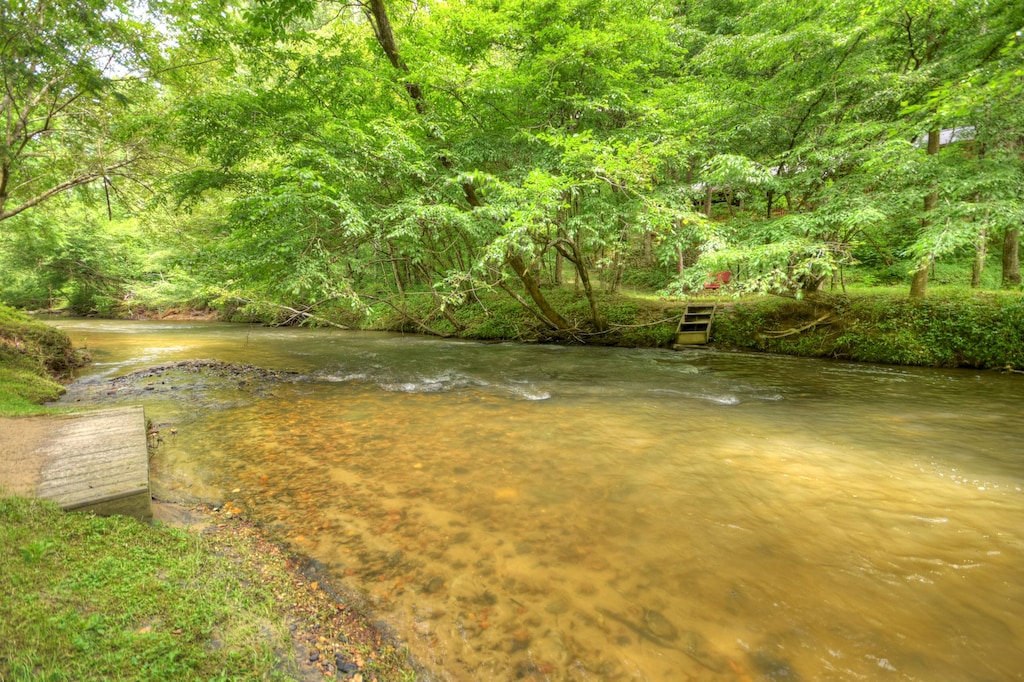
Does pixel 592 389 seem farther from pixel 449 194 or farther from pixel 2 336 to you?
pixel 2 336

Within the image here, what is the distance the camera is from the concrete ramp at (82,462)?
2945 millimetres

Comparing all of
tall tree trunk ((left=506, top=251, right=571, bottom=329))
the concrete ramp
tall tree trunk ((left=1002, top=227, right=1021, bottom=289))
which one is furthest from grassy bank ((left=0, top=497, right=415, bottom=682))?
tall tree trunk ((left=1002, top=227, right=1021, bottom=289))

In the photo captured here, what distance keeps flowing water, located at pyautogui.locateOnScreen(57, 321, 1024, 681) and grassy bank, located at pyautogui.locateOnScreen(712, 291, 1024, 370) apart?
1815mm

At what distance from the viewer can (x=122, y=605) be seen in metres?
2.00

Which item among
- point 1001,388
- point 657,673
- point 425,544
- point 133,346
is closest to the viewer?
point 657,673

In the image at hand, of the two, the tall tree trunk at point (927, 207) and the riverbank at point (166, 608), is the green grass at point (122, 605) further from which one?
the tall tree trunk at point (927, 207)

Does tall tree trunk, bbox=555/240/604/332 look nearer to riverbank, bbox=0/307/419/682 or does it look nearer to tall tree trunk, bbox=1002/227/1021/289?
riverbank, bbox=0/307/419/682

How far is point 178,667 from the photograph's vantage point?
1.72 meters

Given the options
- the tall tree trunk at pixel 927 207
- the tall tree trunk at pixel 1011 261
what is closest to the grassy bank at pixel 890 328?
the tall tree trunk at pixel 927 207

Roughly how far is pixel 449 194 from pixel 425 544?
8571 mm

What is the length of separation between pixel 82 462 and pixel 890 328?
1489cm

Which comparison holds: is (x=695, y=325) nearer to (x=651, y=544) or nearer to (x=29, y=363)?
(x=651, y=544)

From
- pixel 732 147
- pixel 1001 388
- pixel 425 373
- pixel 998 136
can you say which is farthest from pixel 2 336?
pixel 998 136

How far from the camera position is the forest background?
7523 millimetres
